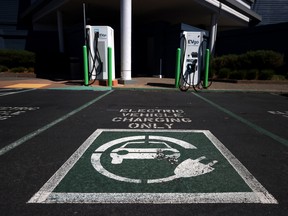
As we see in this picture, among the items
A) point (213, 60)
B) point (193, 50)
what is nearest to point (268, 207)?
point (193, 50)

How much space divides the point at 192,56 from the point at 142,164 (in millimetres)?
9038

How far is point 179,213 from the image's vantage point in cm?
211

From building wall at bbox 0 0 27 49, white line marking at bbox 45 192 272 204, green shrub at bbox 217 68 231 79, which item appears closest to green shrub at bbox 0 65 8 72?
building wall at bbox 0 0 27 49

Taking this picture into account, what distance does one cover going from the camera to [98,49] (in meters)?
11.8

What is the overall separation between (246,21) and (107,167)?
22938 mm

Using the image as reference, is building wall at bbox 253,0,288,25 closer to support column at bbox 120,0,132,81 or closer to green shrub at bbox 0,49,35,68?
support column at bbox 120,0,132,81

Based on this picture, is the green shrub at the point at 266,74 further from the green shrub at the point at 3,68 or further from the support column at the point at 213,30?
the green shrub at the point at 3,68

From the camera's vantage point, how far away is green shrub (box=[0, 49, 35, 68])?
17.4 meters

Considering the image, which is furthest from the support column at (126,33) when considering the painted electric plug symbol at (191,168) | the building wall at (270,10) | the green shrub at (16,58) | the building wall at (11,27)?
the building wall at (11,27)

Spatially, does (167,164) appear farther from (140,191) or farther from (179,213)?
(179,213)

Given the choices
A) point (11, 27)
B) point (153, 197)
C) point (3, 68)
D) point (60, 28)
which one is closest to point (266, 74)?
point (153, 197)

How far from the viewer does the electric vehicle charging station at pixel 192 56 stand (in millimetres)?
Result: 10828

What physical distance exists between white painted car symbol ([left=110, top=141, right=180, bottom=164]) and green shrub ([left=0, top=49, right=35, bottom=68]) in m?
16.9

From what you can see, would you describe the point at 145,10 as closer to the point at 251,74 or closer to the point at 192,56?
the point at 192,56
